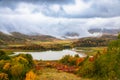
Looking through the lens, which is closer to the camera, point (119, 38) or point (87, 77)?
point (87, 77)

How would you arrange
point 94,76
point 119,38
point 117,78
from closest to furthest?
point 117,78 → point 94,76 → point 119,38

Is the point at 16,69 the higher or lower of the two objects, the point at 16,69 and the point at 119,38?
the lower

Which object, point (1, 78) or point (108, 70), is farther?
point (108, 70)

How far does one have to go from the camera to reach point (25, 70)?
8912cm

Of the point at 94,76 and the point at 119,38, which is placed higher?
the point at 119,38

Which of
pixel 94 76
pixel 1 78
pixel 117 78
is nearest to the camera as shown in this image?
pixel 1 78

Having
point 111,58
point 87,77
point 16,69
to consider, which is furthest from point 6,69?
point 111,58

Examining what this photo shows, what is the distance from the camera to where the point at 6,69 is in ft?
281

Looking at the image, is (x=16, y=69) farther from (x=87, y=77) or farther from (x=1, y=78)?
(x=87, y=77)

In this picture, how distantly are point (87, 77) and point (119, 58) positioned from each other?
37.4 ft

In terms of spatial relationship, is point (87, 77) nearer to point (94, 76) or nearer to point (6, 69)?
point (94, 76)

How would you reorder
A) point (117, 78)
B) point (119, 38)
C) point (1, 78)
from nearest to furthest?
point (1, 78)
point (117, 78)
point (119, 38)

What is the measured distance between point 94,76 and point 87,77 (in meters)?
2.20

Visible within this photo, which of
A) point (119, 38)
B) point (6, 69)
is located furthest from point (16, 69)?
point (119, 38)
